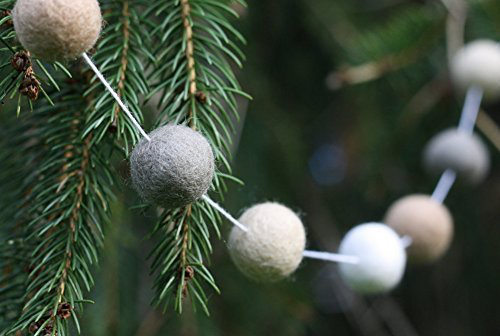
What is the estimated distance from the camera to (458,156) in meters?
0.90

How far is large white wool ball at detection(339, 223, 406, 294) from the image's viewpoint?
2.23ft

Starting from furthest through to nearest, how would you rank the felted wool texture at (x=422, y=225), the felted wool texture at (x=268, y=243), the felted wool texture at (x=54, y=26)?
the felted wool texture at (x=422, y=225)
the felted wool texture at (x=268, y=243)
the felted wool texture at (x=54, y=26)

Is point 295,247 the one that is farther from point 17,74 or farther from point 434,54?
point 434,54

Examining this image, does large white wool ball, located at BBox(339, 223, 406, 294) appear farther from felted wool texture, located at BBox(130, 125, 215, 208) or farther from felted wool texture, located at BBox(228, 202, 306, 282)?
felted wool texture, located at BBox(130, 125, 215, 208)

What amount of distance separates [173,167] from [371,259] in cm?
29

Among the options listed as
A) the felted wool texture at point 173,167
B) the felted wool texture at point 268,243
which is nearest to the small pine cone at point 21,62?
the felted wool texture at point 173,167

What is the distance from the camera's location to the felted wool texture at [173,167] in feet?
1.56

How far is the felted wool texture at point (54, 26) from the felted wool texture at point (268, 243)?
22 centimetres

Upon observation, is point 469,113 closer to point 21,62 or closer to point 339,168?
point 339,168

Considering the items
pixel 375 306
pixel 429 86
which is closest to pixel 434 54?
pixel 429 86

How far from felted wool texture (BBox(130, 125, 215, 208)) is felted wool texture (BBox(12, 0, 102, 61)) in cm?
9

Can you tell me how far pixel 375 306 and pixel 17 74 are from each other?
0.94 m

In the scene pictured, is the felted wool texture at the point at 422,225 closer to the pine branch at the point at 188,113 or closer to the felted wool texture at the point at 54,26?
the pine branch at the point at 188,113

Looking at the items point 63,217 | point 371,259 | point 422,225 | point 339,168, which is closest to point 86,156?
point 63,217
